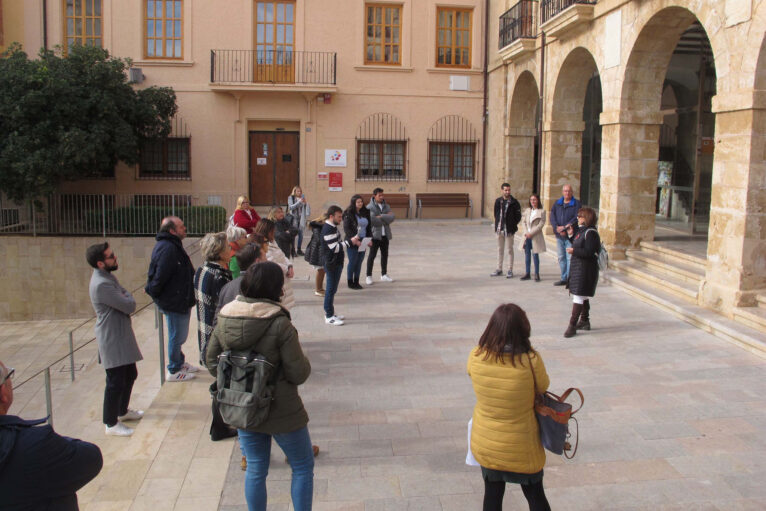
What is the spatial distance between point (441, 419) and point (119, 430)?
268 centimetres

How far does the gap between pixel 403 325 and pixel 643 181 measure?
5451 millimetres

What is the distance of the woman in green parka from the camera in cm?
352

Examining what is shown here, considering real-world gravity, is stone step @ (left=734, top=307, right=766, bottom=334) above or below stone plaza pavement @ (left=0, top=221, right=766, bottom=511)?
A: above

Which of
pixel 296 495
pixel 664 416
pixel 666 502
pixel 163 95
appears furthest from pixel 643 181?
pixel 163 95

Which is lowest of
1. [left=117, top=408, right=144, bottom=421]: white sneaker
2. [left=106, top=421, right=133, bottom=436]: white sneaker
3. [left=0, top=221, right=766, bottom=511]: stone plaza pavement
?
[left=106, top=421, right=133, bottom=436]: white sneaker

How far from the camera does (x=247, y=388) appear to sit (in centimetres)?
353

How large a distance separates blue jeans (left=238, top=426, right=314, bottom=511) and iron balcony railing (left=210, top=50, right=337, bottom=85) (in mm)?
16422

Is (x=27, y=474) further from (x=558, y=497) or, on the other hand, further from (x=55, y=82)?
(x=55, y=82)

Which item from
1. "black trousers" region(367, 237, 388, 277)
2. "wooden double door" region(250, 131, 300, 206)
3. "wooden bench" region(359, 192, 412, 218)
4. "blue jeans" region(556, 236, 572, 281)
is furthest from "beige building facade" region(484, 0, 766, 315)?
"wooden double door" region(250, 131, 300, 206)

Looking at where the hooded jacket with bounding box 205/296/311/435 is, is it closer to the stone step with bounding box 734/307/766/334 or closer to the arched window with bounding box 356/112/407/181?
the stone step with bounding box 734/307/766/334

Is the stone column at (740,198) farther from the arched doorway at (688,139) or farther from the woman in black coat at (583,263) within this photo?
the arched doorway at (688,139)

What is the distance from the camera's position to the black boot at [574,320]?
25.6 feet

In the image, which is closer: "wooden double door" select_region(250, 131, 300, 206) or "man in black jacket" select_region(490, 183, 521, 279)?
"man in black jacket" select_region(490, 183, 521, 279)

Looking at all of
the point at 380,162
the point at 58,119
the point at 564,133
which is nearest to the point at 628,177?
the point at 564,133
